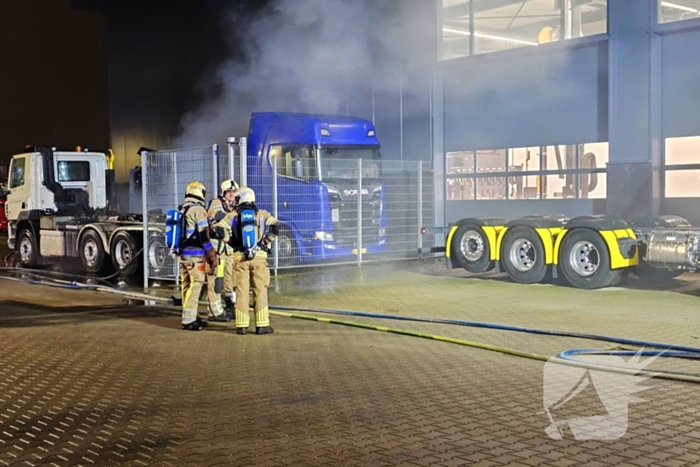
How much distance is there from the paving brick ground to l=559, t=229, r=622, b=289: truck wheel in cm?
126

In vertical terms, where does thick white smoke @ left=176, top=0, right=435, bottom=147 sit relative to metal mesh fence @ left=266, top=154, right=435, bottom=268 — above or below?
above

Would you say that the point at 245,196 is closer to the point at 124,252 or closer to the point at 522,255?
the point at 522,255

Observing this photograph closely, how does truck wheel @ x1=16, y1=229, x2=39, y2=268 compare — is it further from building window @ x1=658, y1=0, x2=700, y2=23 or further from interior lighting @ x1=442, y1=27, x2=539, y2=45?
building window @ x1=658, y1=0, x2=700, y2=23

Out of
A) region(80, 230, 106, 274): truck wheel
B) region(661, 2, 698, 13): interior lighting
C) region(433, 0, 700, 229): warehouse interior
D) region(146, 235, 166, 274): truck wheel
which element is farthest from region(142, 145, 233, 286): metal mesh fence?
region(661, 2, 698, 13): interior lighting

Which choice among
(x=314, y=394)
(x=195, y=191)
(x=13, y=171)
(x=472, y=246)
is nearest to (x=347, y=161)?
(x=472, y=246)

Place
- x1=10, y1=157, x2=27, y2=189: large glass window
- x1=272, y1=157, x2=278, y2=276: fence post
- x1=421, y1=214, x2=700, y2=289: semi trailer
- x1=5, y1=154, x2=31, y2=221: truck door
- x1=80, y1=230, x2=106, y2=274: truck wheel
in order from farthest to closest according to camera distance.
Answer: x1=10, y1=157, x2=27, y2=189: large glass window → x1=5, y1=154, x2=31, y2=221: truck door → x1=80, y1=230, x2=106, y2=274: truck wheel → x1=272, y1=157, x2=278, y2=276: fence post → x1=421, y1=214, x2=700, y2=289: semi trailer

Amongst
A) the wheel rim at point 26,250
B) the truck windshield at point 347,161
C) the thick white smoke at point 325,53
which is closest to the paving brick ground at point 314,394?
the truck windshield at point 347,161

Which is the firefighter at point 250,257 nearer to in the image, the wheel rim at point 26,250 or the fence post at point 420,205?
the fence post at point 420,205

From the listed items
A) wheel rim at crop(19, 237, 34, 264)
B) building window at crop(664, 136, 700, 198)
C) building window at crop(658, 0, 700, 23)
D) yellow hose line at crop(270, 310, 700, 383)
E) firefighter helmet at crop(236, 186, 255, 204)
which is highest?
building window at crop(658, 0, 700, 23)

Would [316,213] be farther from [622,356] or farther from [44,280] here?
[622,356]

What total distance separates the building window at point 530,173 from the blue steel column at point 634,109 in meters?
0.71

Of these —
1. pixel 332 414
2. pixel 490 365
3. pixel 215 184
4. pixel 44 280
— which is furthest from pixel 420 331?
pixel 44 280

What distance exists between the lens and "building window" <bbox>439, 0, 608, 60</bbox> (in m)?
17.3

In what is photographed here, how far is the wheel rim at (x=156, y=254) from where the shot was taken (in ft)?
48.3
